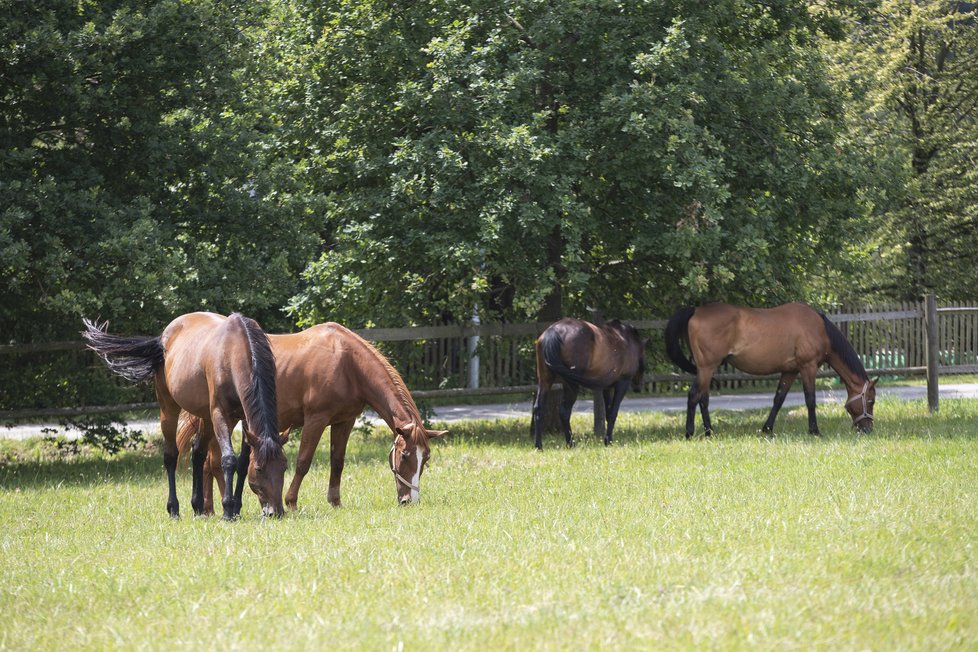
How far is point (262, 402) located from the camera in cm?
936

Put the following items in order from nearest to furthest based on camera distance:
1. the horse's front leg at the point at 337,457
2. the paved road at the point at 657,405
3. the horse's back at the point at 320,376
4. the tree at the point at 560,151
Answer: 1. the horse's back at the point at 320,376
2. the horse's front leg at the point at 337,457
3. the tree at the point at 560,151
4. the paved road at the point at 657,405

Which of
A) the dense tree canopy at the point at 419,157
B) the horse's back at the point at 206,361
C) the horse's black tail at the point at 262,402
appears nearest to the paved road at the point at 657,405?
the dense tree canopy at the point at 419,157

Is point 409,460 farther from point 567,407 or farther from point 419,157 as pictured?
point 419,157

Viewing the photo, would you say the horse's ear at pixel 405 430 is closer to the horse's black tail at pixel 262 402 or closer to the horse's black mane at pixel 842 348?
the horse's black tail at pixel 262 402

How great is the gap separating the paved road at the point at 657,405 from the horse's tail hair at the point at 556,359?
6164 millimetres

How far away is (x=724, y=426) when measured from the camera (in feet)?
58.7

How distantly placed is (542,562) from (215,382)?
3903 millimetres

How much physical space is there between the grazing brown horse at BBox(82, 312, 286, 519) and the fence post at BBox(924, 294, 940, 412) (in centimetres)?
1206

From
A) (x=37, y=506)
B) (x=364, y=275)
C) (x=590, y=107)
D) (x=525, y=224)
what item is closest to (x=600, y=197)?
(x=590, y=107)

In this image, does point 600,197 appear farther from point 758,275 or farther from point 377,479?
point 377,479

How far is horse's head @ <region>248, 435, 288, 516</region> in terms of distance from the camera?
9.25 meters

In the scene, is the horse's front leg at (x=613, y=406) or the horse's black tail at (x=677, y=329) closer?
the horse's front leg at (x=613, y=406)

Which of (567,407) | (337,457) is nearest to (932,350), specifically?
(567,407)

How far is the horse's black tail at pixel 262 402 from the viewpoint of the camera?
30.4 feet
